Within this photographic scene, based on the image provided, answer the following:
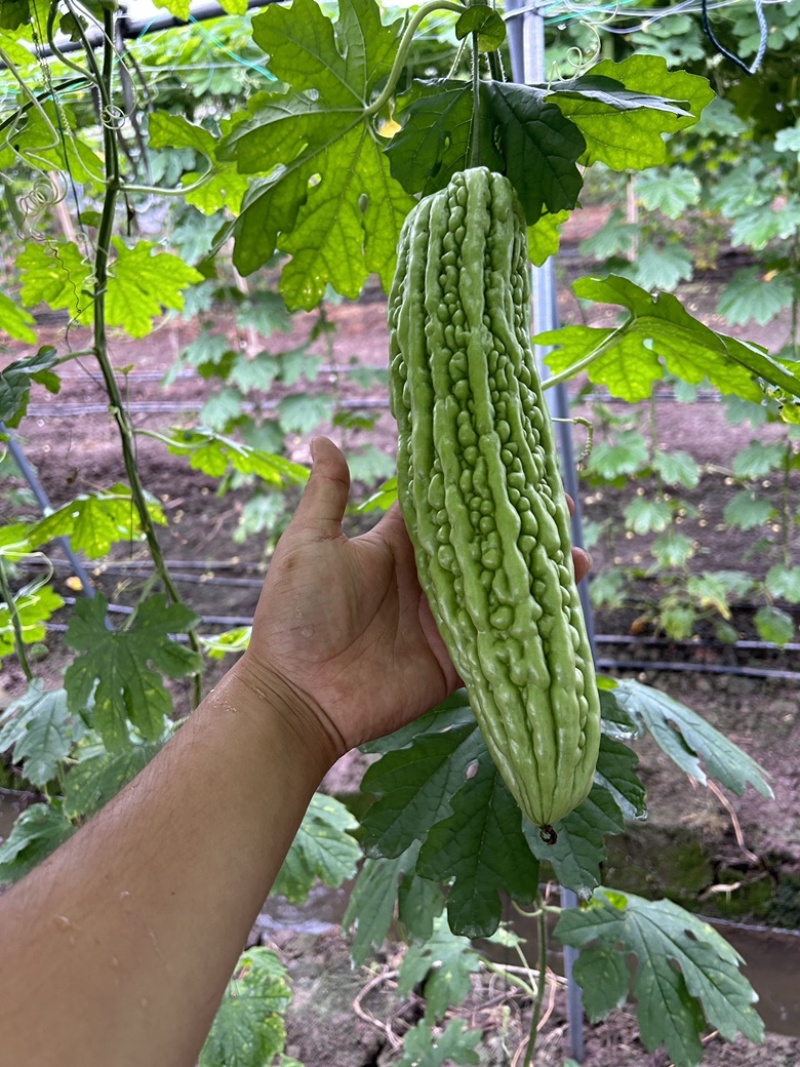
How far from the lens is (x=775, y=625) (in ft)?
8.93

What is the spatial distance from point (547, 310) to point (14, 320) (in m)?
1.01

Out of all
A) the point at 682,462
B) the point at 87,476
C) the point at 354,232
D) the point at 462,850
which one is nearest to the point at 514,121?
the point at 354,232

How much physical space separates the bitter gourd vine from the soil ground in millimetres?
694

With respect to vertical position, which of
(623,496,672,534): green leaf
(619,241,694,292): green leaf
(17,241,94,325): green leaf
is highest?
(17,241,94,325): green leaf

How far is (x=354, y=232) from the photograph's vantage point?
1170mm

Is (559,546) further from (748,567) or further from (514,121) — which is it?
(748,567)

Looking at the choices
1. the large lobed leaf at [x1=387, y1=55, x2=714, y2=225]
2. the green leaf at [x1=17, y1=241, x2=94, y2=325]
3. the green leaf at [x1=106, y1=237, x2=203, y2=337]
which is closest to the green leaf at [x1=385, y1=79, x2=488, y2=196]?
the large lobed leaf at [x1=387, y1=55, x2=714, y2=225]

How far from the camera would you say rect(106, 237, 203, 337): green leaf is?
143 cm

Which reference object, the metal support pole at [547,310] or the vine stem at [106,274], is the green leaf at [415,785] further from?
the vine stem at [106,274]

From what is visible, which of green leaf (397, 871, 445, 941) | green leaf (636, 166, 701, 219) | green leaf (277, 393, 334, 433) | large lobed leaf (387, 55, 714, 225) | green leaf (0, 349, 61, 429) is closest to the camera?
large lobed leaf (387, 55, 714, 225)

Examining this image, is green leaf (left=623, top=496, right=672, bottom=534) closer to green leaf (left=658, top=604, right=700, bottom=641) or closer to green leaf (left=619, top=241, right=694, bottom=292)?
green leaf (left=658, top=604, right=700, bottom=641)

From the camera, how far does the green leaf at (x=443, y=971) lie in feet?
5.76

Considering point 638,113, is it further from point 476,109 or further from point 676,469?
point 676,469

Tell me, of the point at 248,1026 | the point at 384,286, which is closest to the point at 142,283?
the point at 384,286
